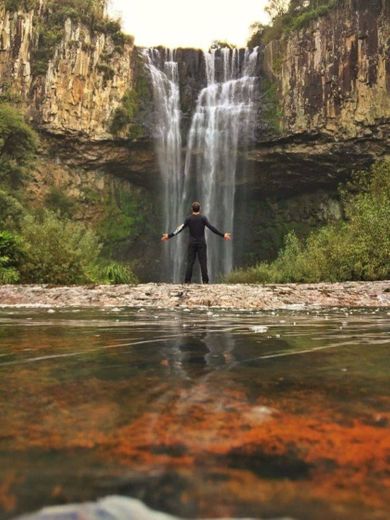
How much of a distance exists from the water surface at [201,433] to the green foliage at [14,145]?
70.6 feet

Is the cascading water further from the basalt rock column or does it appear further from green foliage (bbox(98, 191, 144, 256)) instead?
green foliage (bbox(98, 191, 144, 256))

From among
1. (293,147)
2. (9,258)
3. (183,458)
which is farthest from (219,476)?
(293,147)

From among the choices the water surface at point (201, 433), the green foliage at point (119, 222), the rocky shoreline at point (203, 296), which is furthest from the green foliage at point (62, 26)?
the water surface at point (201, 433)

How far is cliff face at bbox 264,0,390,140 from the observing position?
28656 mm

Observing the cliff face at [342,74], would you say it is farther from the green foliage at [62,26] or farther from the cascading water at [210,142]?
the green foliage at [62,26]

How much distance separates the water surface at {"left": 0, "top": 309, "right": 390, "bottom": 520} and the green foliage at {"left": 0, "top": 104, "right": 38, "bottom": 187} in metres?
21.5

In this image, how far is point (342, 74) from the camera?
2941 centimetres

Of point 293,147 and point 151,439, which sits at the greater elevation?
point 293,147

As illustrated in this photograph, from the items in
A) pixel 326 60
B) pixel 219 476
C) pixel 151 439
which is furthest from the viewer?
pixel 326 60

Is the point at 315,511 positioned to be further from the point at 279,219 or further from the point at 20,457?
the point at 279,219

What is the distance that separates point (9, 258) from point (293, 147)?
23.6 meters

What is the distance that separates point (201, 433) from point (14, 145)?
23.4 m

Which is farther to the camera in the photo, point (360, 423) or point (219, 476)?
point (360, 423)

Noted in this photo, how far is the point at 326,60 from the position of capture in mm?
29719
